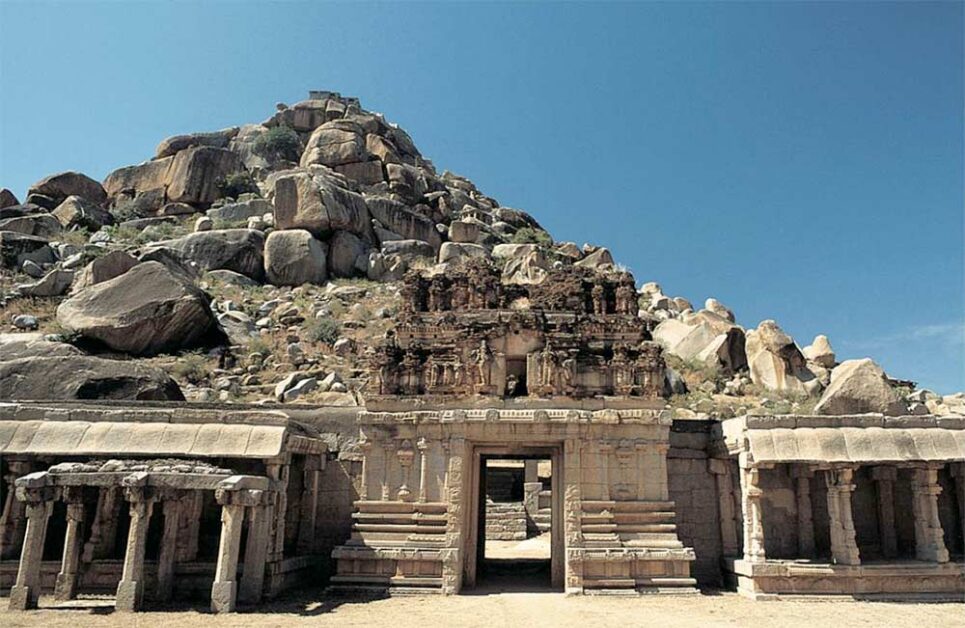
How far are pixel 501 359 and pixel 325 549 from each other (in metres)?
5.83

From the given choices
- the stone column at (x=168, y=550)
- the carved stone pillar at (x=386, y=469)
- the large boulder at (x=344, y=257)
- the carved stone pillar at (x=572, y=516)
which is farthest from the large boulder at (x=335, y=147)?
the stone column at (x=168, y=550)

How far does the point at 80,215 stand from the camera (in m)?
43.3

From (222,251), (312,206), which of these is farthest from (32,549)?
(312,206)

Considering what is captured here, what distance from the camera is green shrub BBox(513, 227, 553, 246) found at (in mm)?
50884

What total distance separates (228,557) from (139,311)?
738 inches

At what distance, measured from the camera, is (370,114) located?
62.1m

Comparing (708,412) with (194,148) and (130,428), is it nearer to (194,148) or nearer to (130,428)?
(130,428)

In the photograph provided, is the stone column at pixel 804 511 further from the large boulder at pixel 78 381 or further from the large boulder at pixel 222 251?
the large boulder at pixel 222 251

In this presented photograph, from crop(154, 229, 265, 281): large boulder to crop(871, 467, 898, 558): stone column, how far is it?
33.4 meters

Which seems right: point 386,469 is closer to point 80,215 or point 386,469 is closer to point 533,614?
point 533,614

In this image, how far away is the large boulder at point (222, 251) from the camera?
37969 millimetres

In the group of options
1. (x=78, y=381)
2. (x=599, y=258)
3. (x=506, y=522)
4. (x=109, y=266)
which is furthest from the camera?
(x=599, y=258)

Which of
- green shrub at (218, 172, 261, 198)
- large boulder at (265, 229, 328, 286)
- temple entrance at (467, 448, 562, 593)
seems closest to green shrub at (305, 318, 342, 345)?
large boulder at (265, 229, 328, 286)

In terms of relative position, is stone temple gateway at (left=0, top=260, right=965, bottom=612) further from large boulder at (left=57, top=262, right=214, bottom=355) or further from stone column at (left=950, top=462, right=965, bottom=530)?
large boulder at (left=57, top=262, right=214, bottom=355)
